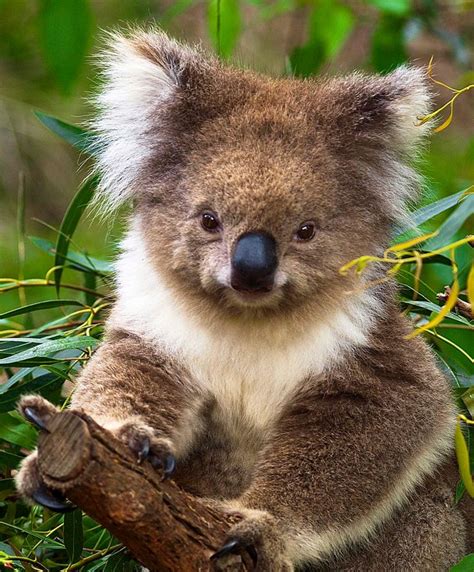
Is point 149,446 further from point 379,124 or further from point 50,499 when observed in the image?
point 379,124

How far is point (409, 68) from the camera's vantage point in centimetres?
345

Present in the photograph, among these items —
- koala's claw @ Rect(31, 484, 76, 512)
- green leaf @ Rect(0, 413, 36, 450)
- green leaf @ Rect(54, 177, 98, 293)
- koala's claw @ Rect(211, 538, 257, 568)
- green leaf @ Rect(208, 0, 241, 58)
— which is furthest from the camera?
green leaf @ Rect(208, 0, 241, 58)

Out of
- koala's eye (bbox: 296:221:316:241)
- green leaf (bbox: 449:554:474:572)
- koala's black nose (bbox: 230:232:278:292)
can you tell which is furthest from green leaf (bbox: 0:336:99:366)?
green leaf (bbox: 449:554:474:572)

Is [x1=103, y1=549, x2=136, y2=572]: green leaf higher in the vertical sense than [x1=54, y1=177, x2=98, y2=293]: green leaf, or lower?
lower

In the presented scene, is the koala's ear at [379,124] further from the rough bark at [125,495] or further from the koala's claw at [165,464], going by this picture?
the rough bark at [125,495]

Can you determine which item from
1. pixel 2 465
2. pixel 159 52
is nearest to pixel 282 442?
pixel 2 465

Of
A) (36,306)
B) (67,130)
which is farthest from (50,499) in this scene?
(67,130)

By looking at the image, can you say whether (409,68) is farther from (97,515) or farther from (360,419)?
(97,515)

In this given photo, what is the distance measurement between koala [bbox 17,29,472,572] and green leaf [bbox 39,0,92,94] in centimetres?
95

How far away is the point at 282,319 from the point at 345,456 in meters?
0.42

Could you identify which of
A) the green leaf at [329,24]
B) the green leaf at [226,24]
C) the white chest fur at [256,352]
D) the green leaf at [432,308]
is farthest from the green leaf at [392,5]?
the white chest fur at [256,352]

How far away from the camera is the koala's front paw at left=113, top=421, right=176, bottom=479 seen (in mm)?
2717

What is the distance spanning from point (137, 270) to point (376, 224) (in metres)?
0.72

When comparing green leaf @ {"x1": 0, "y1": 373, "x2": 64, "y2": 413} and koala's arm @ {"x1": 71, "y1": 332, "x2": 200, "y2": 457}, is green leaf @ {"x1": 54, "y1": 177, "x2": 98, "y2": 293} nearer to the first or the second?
green leaf @ {"x1": 0, "y1": 373, "x2": 64, "y2": 413}
